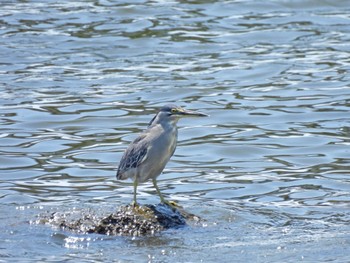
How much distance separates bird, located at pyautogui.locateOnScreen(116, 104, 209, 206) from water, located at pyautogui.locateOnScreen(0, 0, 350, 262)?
1.91 feet

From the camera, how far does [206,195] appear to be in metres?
10.7

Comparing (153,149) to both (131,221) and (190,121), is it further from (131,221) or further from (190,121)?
(190,121)

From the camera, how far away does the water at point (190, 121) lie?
891cm

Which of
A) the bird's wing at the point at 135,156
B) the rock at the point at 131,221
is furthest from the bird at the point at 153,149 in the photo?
the rock at the point at 131,221

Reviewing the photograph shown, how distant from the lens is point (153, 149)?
29.6 feet

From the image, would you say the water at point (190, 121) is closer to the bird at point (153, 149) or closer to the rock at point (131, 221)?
the rock at point (131, 221)

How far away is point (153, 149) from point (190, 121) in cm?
527

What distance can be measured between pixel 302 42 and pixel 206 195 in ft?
24.8

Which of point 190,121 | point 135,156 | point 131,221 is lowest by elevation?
point 190,121

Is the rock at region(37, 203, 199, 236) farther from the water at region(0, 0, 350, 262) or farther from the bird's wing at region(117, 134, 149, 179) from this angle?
the bird's wing at region(117, 134, 149, 179)

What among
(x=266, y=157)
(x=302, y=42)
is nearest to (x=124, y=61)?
(x=302, y=42)

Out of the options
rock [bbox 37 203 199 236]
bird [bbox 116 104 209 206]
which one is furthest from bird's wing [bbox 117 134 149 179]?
rock [bbox 37 203 199 236]

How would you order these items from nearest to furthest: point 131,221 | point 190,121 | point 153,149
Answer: point 131,221, point 153,149, point 190,121

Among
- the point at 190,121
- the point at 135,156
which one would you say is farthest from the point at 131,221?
the point at 190,121
